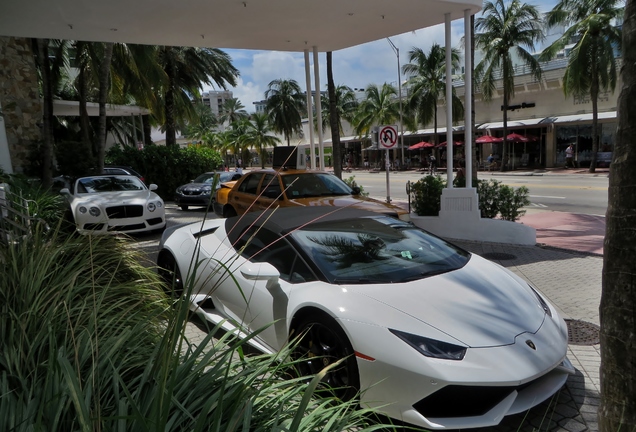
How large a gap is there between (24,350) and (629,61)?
330cm

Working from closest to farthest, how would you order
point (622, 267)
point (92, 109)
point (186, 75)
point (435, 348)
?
point (622, 267)
point (435, 348)
point (186, 75)
point (92, 109)

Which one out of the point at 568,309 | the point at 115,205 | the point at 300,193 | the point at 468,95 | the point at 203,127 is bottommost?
the point at 568,309

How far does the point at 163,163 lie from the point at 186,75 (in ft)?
25.8

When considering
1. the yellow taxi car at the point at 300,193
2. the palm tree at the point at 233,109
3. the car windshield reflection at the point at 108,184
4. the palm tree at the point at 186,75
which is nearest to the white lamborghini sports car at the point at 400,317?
the yellow taxi car at the point at 300,193

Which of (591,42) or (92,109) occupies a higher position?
(591,42)

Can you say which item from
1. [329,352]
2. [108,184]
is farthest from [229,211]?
[329,352]

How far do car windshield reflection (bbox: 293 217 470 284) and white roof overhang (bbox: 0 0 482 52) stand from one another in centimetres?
587

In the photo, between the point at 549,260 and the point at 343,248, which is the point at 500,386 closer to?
the point at 343,248

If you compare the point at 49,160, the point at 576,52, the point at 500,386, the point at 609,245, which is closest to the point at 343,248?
the point at 500,386

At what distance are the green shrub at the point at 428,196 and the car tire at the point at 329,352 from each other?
738cm

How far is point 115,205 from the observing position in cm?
980

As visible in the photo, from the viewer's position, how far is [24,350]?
243 cm

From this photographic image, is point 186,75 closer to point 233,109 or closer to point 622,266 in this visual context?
point 622,266

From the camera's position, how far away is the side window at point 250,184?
1003cm
